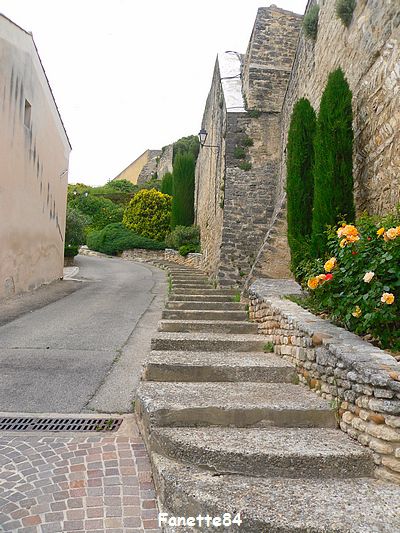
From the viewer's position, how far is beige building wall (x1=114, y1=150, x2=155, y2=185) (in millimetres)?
42781

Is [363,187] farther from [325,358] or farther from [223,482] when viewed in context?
[223,482]

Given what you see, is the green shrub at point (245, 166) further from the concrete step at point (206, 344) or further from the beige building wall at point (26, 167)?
the concrete step at point (206, 344)

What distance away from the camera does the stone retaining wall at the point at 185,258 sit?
594 inches

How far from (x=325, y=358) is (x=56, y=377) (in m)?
2.85

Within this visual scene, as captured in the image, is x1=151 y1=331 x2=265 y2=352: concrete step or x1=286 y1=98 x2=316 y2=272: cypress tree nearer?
x1=151 y1=331 x2=265 y2=352: concrete step

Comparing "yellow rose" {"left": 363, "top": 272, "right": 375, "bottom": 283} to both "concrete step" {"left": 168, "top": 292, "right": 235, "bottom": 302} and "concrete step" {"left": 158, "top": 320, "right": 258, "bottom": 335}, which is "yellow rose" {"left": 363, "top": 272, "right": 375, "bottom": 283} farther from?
"concrete step" {"left": 168, "top": 292, "right": 235, "bottom": 302}

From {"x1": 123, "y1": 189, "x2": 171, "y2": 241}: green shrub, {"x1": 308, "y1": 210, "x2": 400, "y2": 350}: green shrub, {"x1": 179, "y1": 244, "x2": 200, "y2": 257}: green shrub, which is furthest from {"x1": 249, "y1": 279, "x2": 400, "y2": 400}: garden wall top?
{"x1": 123, "y1": 189, "x2": 171, "y2": 241}: green shrub

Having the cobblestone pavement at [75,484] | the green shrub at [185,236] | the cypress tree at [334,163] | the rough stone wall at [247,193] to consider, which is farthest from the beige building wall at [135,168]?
the cobblestone pavement at [75,484]

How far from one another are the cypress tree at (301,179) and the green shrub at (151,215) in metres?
17.6

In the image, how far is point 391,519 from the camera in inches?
84.0

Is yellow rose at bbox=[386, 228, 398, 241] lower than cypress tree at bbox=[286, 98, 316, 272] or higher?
lower

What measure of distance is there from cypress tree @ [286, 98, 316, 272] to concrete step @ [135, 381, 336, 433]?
10.9 ft

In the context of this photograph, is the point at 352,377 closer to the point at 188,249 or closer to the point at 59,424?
the point at 59,424

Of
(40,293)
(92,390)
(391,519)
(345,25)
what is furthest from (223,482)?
(40,293)
